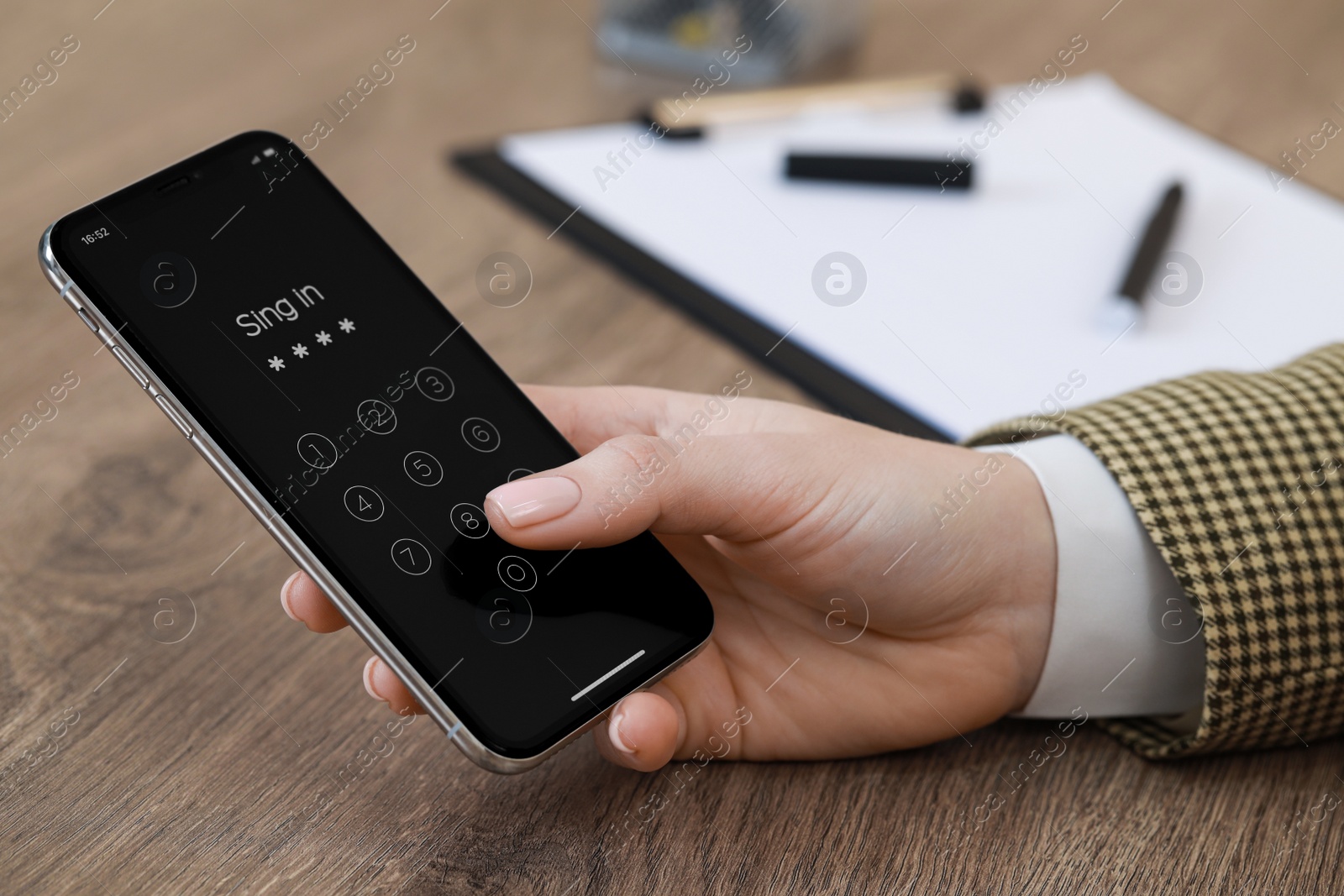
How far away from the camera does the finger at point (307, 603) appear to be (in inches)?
17.1

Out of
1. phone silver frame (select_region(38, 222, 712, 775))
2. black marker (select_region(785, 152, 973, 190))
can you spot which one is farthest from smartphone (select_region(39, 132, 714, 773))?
black marker (select_region(785, 152, 973, 190))

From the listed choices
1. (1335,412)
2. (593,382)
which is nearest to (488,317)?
(593,382)

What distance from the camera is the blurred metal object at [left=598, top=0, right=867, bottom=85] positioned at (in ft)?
3.00

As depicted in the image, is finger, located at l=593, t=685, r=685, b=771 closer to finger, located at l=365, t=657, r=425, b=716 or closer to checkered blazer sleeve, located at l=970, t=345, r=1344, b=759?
finger, located at l=365, t=657, r=425, b=716

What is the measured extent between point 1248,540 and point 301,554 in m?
0.38

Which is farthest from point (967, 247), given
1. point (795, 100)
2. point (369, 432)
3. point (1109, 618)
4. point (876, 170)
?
point (369, 432)

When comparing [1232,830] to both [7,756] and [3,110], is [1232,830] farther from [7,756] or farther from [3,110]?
[3,110]

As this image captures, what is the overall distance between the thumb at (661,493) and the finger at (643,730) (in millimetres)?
63

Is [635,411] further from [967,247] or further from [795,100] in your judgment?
[795,100]

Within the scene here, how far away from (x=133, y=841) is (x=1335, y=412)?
519mm

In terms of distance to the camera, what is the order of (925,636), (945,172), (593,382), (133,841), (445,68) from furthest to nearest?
(445,68)
(945,172)
(593,382)
(925,636)
(133,841)

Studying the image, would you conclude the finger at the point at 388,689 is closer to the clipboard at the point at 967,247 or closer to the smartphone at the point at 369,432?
the smartphone at the point at 369,432

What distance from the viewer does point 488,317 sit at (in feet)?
2.14

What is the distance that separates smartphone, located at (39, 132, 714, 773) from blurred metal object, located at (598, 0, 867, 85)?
0.54m
